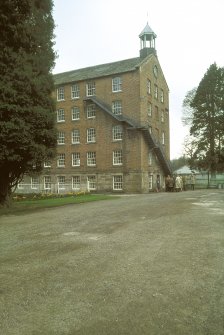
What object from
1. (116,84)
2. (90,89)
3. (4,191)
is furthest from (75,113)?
(4,191)

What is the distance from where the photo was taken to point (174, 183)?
127ft

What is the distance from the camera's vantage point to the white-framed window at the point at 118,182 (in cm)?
3906

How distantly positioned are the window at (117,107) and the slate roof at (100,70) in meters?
3.39

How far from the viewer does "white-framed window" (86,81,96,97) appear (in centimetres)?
Result: 4208

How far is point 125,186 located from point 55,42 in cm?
2090

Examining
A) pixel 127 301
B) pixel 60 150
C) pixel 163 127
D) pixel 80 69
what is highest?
pixel 80 69

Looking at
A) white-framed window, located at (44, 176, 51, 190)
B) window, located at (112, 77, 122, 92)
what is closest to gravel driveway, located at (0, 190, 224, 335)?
window, located at (112, 77, 122, 92)

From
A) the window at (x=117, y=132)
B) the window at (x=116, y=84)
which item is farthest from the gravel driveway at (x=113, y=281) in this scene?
the window at (x=116, y=84)

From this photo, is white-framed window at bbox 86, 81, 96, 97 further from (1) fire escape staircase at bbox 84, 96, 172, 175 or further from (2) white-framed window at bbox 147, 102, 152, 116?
(2) white-framed window at bbox 147, 102, 152, 116

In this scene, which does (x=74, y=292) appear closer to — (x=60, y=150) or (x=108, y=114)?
(x=108, y=114)

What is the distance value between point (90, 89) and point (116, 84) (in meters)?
3.67

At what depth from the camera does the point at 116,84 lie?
4050 cm

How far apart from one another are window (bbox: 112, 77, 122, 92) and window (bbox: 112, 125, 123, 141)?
14.6 feet

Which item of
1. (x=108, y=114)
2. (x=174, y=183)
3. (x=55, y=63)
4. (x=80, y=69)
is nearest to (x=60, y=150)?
(x=108, y=114)
